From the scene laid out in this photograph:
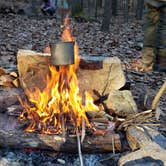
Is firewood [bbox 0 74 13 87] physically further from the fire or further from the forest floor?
the forest floor

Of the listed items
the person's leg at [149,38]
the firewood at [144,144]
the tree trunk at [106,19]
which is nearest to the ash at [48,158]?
the firewood at [144,144]

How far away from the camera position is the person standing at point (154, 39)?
6.82 m

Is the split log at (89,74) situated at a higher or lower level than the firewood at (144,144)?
higher

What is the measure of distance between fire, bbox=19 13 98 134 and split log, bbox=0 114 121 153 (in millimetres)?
104

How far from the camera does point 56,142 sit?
346 cm

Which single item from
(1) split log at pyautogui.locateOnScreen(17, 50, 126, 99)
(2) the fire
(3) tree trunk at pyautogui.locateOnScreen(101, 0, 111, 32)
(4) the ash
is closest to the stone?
(2) the fire

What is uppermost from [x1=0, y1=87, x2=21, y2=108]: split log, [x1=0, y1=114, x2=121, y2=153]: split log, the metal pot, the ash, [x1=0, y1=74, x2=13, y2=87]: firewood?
the metal pot

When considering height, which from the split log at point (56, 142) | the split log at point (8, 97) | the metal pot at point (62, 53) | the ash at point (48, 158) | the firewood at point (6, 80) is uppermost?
the metal pot at point (62, 53)

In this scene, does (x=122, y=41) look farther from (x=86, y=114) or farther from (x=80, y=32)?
(x=86, y=114)

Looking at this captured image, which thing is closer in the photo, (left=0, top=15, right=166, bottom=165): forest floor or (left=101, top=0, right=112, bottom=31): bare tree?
(left=0, top=15, right=166, bottom=165): forest floor

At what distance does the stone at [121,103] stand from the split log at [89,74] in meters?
0.30

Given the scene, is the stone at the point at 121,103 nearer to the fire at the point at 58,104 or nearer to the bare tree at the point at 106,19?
the fire at the point at 58,104

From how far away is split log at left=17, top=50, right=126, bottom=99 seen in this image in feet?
14.6

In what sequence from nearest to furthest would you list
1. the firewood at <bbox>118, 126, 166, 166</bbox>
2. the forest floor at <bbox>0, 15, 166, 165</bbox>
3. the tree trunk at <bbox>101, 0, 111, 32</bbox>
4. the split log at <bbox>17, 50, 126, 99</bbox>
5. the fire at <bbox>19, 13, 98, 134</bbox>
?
1. the firewood at <bbox>118, 126, 166, 166</bbox>
2. the fire at <bbox>19, 13, 98, 134</bbox>
3. the split log at <bbox>17, 50, 126, 99</bbox>
4. the forest floor at <bbox>0, 15, 166, 165</bbox>
5. the tree trunk at <bbox>101, 0, 111, 32</bbox>
